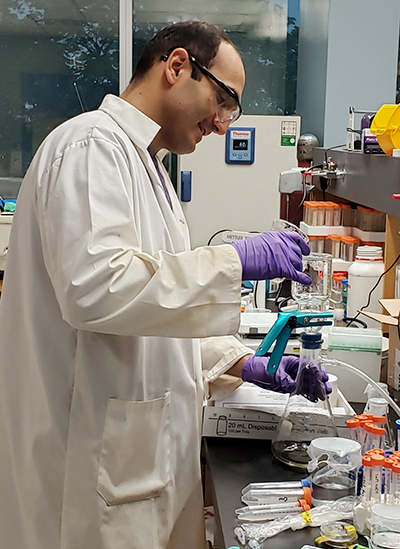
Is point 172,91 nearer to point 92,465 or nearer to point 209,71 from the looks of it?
point 209,71

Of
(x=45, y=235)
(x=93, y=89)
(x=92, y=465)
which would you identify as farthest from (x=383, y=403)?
(x=93, y=89)

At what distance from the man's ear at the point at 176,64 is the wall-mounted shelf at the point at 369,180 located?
93 centimetres

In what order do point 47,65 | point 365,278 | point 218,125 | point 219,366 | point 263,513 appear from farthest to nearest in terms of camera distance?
1. point 47,65
2. point 365,278
3. point 219,366
4. point 218,125
5. point 263,513

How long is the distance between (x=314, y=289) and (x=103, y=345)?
30.2 inches

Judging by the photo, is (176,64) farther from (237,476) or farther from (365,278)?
(365,278)

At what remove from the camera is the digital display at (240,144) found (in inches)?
138

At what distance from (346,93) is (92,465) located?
3122 mm

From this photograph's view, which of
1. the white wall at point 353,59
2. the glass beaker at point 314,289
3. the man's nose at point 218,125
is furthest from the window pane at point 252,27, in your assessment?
the man's nose at point 218,125

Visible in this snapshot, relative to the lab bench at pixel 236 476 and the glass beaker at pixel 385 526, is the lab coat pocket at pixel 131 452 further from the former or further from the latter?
the glass beaker at pixel 385 526

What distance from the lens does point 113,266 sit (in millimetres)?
1021

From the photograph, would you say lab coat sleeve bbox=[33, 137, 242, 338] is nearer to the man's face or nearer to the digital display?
the man's face

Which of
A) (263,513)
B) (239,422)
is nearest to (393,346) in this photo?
(239,422)

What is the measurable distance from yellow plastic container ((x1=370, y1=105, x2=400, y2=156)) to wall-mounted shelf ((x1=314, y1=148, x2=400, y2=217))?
0.05m

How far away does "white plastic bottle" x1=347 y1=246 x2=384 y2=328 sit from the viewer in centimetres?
241
